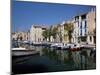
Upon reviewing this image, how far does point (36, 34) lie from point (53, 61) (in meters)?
0.40

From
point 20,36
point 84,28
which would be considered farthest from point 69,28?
point 20,36

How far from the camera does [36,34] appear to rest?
8.17 feet

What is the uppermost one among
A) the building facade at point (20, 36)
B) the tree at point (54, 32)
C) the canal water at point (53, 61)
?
the tree at point (54, 32)

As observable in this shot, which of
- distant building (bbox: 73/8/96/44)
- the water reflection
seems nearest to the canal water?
the water reflection

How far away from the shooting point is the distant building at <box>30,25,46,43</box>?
2.47 m

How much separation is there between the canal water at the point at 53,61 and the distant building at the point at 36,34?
96 millimetres

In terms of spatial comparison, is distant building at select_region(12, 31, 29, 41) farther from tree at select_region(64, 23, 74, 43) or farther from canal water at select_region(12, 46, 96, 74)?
tree at select_region(64, 23, 74, 43)

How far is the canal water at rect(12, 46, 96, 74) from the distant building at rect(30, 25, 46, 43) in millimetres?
96

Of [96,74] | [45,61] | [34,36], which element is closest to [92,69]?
[96,74]

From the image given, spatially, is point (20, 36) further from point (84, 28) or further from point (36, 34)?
point (84, 28)

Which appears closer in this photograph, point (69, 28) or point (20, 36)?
point (20, 36)

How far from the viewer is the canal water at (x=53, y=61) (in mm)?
2434

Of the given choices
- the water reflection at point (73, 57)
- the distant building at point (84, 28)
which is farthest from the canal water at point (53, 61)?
A: the distant building at point (84, 28)

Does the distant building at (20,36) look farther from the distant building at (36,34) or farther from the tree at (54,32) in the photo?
the tree at (54,32)
